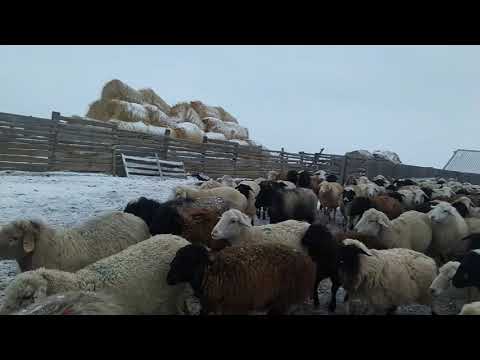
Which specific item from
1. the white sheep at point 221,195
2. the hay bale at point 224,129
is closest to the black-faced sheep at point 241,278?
the white sheep at point 221,195

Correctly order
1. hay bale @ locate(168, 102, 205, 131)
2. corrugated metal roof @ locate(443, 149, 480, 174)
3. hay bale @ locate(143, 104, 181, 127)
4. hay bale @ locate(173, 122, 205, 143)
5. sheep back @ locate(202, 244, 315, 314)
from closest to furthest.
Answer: sheep back @ locate(202, 244, 315, 314), hay bale @ locate(173, 122, 205, 143), hay bale @ locate(143, 104, 181, 127), hay bale @ locate(168, 102, 205, 131), corrugated metal roof @ locate(443, 149, 480, 174)

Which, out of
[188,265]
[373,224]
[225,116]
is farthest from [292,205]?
[225,116]

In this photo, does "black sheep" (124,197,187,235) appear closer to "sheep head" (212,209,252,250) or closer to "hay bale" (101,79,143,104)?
"sheep head" (212,209,252,250)

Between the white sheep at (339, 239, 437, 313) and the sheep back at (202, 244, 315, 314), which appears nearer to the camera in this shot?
the sheep back at (202, 244, 315, 314)

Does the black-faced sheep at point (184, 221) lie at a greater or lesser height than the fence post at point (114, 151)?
lesser

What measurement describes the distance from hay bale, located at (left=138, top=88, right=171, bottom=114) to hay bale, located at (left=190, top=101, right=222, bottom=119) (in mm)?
2437

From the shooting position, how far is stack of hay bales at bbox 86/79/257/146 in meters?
20.2

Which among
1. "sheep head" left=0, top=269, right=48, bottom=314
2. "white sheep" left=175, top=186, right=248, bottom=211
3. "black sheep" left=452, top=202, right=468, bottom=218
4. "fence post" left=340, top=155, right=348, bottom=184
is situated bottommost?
"sheep head" left=0, top=269, right=48, bottom=314

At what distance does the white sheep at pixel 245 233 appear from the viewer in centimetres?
495

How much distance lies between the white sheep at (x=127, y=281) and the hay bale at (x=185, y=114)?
2146 cm

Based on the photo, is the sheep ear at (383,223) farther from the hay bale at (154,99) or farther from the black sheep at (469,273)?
the hay bale at (154,99)

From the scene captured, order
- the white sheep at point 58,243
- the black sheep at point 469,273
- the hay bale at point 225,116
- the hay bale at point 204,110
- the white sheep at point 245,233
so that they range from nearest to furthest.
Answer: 1. the black sheep at point 469,273
2. the white sheep at point 58,243
3. the white sheep at point 245,233
4. the hay bale at point 204,110
5. the hay bale at point 225,116

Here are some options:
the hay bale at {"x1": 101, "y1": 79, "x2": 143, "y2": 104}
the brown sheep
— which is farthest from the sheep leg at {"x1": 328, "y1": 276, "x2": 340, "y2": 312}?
the hay bale at {"x1": 101, "y1": 79, "x2": 143, "y2": 104}
